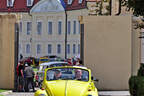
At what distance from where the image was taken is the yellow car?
15.5 m

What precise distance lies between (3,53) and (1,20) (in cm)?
166

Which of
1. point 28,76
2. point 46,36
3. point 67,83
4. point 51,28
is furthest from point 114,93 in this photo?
point 46,36

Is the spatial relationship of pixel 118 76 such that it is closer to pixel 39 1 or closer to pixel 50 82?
pixel 50 82

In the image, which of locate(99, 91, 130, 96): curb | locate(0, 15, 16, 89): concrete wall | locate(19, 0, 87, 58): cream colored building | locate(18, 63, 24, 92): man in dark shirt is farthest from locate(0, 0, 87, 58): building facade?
locate(99, 91, 130, 96): curb

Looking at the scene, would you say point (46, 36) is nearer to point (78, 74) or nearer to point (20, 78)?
point (20, 78)

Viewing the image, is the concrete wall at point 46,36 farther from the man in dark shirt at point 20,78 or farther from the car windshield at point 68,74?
the car windshield at point 68,74

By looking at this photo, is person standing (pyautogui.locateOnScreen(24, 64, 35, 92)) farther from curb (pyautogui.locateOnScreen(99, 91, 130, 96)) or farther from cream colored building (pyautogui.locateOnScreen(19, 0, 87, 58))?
cream colored building (pyautogui.locateOnScreen(19, 0, 87, 58))

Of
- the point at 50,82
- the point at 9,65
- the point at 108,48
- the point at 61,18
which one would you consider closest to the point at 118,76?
the point at 108,48

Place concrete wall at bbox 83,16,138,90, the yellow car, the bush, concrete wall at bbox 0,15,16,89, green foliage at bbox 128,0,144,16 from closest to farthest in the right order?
green foliage at bbox 128,0,144,16, the bush, the yellow car, concrete wall at bbox 0,15,16,89, concrete wall at bbox 83,16,138,90

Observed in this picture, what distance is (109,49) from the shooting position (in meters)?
25.0

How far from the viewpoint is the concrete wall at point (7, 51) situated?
2477 cm

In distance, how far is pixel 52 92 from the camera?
15531mm

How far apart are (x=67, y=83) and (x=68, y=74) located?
84cm

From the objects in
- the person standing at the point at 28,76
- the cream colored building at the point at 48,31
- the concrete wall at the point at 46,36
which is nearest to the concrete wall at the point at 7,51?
the person standing at the point at 28,76
